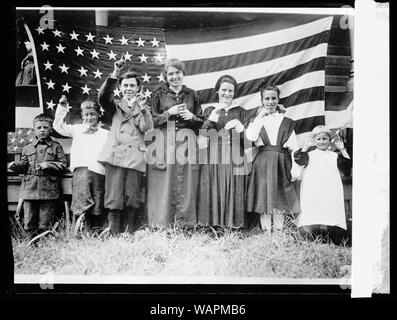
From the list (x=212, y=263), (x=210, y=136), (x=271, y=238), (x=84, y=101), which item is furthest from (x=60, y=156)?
(x=271, y=238)

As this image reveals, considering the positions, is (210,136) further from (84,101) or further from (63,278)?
(63,278)

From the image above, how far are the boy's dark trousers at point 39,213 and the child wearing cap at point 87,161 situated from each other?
202mm

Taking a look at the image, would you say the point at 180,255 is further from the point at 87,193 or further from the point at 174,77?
the point at 174,77

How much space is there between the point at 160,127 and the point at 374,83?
1.87 metres

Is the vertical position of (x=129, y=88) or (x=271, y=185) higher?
(x=129, y=88)

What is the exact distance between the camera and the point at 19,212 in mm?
4301

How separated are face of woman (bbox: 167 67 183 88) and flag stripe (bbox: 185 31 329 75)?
0.27 feet

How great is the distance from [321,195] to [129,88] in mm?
1906

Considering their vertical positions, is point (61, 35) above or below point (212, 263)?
above

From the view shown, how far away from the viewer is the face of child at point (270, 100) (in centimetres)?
436

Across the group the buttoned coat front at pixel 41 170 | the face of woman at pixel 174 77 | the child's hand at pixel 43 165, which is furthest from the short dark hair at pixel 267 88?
the child's hand at pixel 43 165

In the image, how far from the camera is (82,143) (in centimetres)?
433

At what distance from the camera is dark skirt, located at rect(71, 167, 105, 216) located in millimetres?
4297

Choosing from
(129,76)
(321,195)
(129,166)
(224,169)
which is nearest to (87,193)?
(129,166)
